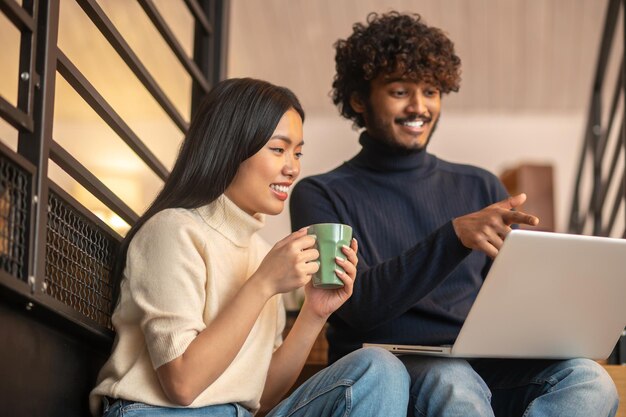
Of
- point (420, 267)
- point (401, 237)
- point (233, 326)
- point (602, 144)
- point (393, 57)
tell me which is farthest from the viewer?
point (602, 144)

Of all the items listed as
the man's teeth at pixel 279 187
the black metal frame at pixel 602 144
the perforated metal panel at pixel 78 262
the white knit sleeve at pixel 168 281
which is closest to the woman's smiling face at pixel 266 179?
the man's teeth at pixel 279 187

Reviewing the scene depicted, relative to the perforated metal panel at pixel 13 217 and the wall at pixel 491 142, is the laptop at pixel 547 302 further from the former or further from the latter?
the wall at pixel 491 142

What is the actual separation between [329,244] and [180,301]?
25 centimetres

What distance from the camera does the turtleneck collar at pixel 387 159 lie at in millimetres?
2262

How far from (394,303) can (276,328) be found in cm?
23

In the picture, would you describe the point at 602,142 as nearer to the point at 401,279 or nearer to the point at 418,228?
the point at 418,228

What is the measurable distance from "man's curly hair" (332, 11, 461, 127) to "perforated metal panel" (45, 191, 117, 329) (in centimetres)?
78

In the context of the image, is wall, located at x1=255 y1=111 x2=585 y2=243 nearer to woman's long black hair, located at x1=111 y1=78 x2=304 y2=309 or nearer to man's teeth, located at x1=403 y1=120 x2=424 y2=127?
man's teeth, located at x1=403 y1=120 x2=424 y2=127

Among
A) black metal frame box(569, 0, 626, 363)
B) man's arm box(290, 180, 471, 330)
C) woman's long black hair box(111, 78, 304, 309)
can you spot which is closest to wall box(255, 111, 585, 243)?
black metal frame box(569, 0, 626, 363)

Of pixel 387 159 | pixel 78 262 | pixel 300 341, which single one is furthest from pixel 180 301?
pixel 387 159

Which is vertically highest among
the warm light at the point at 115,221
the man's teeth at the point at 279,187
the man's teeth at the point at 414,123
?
the man's teeth at the point at 414,123

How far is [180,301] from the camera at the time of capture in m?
1.59

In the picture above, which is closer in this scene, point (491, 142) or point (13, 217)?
point (13, 217)

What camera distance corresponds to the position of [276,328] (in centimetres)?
189
